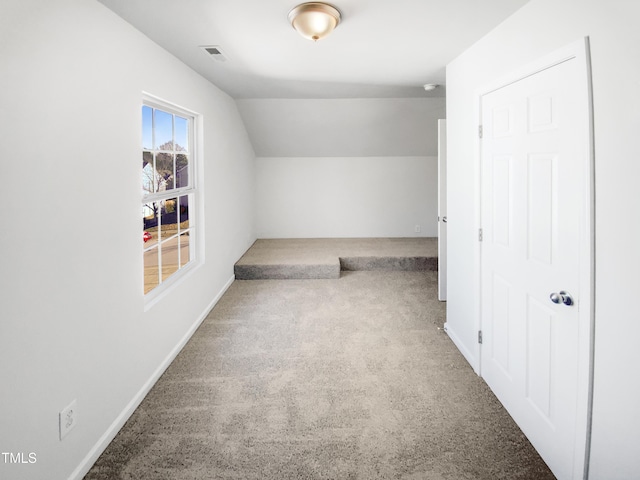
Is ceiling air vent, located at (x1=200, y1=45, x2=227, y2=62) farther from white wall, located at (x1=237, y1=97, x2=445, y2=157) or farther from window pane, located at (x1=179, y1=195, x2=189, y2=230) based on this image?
white wall, located at (x1=237, y1=97, x2=445, y2=157)

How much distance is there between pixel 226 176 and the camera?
4.73 m

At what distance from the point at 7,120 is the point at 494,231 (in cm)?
241

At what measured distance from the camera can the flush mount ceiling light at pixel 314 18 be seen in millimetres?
2109

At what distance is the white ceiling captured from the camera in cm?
213

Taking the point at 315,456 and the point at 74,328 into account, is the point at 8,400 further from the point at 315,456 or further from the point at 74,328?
the point at 315,456

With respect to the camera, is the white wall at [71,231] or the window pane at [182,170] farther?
the window pane at [182,170]

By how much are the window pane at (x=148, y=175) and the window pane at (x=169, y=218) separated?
30 centimetres

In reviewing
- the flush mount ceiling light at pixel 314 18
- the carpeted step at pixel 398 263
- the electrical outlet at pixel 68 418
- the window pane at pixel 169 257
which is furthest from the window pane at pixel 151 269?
the carpeted step at pixel 398 263

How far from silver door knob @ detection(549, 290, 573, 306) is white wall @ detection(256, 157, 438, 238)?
16.4ft

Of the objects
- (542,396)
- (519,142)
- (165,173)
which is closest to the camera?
(542,396)

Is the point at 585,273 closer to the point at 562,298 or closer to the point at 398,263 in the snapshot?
the point at 562,298

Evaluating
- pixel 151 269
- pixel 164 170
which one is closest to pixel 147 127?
pixel 164 170

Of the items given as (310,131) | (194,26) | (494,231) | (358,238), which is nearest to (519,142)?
(494,231)

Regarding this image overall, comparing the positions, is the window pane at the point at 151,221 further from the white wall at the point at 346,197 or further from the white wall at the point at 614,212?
the white wall at the point at 346,197
